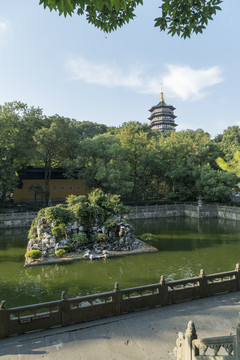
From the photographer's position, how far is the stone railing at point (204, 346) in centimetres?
407

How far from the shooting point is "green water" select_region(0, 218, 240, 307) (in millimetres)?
11742

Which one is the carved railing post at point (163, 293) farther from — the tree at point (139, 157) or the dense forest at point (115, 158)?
the tree at point (139, 157)

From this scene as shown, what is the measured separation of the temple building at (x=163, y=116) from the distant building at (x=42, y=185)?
44.9 metres

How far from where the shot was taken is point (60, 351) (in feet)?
19.9

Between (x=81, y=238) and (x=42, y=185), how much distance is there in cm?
2441

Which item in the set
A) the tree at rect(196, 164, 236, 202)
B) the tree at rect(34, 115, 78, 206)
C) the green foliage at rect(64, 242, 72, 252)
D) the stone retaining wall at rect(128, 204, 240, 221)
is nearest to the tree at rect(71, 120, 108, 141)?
the tree at rect(34, 115, 78, 206)

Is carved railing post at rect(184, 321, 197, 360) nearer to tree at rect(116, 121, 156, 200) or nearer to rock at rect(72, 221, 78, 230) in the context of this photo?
rock at rect(72, 221, 78, 230)

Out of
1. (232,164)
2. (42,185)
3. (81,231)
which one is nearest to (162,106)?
(42,185)

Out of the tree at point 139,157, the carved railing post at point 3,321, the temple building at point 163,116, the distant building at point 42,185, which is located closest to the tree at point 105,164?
the tree at point 139,157

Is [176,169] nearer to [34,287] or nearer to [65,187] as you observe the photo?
[65,187]

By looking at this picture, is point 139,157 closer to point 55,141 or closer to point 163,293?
point 55,141

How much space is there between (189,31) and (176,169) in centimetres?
3219

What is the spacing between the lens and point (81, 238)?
1686 centimetres

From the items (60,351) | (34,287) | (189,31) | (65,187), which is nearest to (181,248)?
(34,287)
